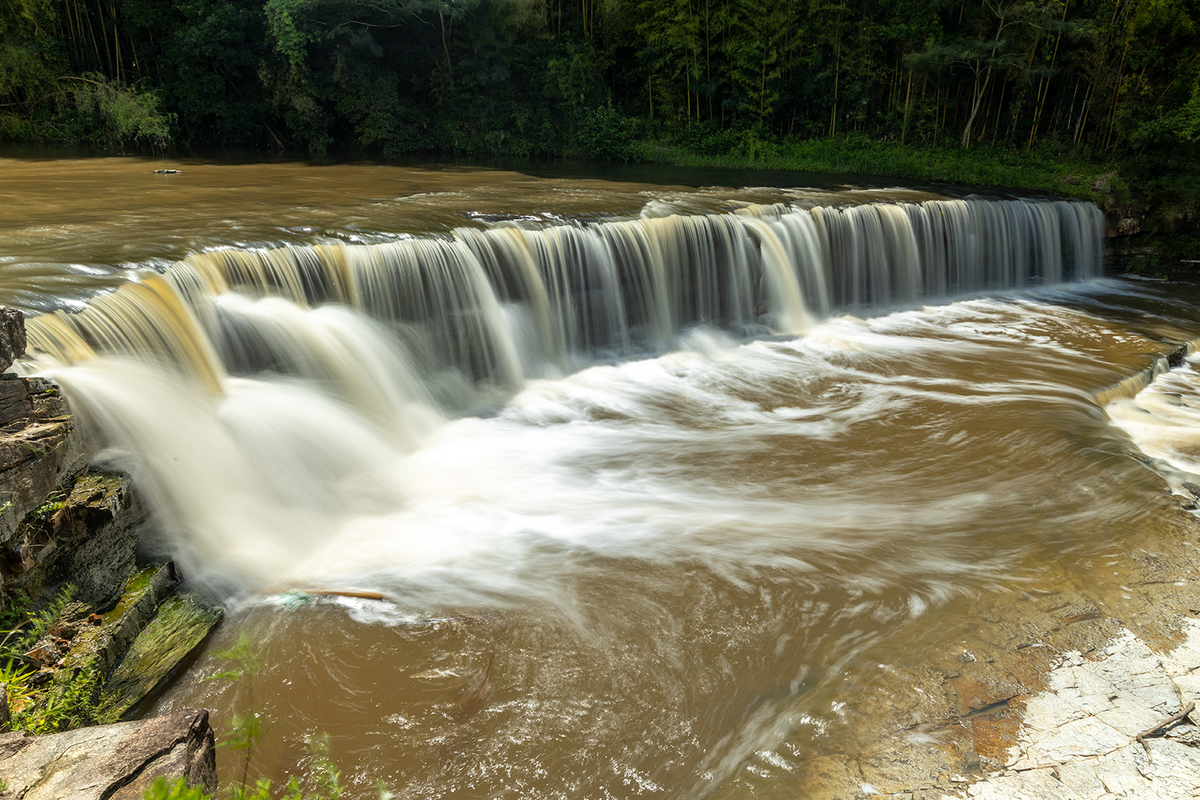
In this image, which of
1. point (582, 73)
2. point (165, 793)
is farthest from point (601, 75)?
point (165, 793)

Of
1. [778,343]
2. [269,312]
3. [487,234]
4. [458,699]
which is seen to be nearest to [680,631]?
[458,699]

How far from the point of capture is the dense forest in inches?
723

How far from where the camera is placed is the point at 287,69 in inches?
798

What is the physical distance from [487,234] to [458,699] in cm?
618

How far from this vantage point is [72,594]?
3982 millimetres

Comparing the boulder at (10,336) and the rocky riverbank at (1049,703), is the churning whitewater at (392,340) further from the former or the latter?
the rocky riverbank at (1049,703)

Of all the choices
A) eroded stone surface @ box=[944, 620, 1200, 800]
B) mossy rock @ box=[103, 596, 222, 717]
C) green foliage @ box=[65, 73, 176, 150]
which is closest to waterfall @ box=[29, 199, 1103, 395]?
mossy rock @ box=[103, 596, 222, 717]

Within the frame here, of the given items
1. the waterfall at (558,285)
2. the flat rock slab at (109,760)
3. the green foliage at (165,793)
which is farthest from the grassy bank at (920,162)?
the green foliage at (165,793)

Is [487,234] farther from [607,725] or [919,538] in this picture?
[607,725]

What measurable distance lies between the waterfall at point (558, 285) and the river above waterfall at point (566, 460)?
0.04 metres

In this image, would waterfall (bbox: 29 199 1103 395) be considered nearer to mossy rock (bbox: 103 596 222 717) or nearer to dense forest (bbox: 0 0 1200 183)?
mossy rock (bbox: 103 596 222 717)

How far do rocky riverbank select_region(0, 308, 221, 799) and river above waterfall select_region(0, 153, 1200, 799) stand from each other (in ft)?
0.86

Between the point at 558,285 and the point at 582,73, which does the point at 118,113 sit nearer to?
the point at 582,73

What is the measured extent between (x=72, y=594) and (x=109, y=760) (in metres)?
2.02
